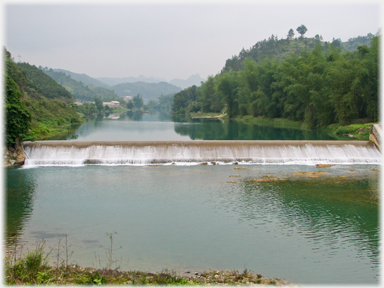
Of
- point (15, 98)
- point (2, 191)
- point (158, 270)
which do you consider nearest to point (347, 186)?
point (158, 270)

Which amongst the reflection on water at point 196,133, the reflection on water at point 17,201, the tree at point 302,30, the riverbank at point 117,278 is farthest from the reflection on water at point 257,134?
the tree at point 302,30

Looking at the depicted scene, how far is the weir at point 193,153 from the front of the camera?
1880cm

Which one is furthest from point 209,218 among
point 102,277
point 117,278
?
point 102,277

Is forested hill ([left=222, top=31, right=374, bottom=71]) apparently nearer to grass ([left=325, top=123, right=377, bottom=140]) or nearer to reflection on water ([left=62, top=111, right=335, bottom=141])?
reflection on water ([left=62, top=111, right=335, bottom=141])

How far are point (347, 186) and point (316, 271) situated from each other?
7793mm

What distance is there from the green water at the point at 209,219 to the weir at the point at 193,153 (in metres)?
1.63

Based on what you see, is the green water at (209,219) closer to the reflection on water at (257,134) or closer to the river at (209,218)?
the river at (209,218)

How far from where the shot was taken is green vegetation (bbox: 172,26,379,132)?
92.6 ft

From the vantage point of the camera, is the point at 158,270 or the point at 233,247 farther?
the point at 233,247

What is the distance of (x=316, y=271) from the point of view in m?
7.45

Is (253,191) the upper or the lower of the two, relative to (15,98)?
lower

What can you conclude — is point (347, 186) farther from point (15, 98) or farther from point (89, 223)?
point (15, 98)

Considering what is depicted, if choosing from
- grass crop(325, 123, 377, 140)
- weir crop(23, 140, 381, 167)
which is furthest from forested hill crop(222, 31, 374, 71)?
weir crop(23, 140, 381, 167)

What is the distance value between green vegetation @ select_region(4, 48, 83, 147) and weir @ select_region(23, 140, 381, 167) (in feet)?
3.87
